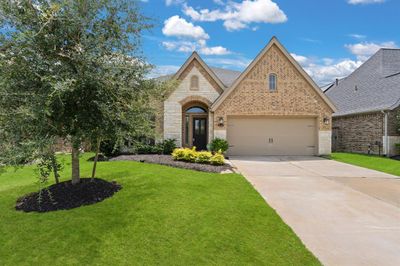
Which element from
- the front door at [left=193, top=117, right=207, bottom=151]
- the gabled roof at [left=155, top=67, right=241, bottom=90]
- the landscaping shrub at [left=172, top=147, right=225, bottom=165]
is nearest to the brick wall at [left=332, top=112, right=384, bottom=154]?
the gabled roof at [left=155, top=67, right=241, bottom=90]

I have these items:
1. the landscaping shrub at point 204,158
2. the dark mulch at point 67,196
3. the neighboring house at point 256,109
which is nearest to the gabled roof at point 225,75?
the neighboring house at point 256,109

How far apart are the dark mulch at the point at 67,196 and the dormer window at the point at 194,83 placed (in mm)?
9815

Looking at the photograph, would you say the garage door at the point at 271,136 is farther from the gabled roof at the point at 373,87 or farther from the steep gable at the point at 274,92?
the gabled roof at the point at 373,87

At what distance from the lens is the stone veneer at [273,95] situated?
1529 centimetres

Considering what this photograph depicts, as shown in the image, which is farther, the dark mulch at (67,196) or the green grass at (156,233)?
the dark mulch at (67,196)

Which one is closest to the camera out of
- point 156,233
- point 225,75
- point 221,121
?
point 156,233

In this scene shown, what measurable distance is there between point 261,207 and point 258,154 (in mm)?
10240

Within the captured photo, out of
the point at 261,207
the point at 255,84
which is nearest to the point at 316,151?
the point at 255,84

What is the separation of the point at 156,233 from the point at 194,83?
12310 millimetres

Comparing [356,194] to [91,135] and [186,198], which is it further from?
[91,135]

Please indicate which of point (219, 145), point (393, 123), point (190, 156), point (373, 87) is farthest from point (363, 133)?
point (190, 156)

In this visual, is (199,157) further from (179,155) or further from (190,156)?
(179,155)

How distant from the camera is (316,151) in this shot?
16.0m

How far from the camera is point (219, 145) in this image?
48.2 ft
